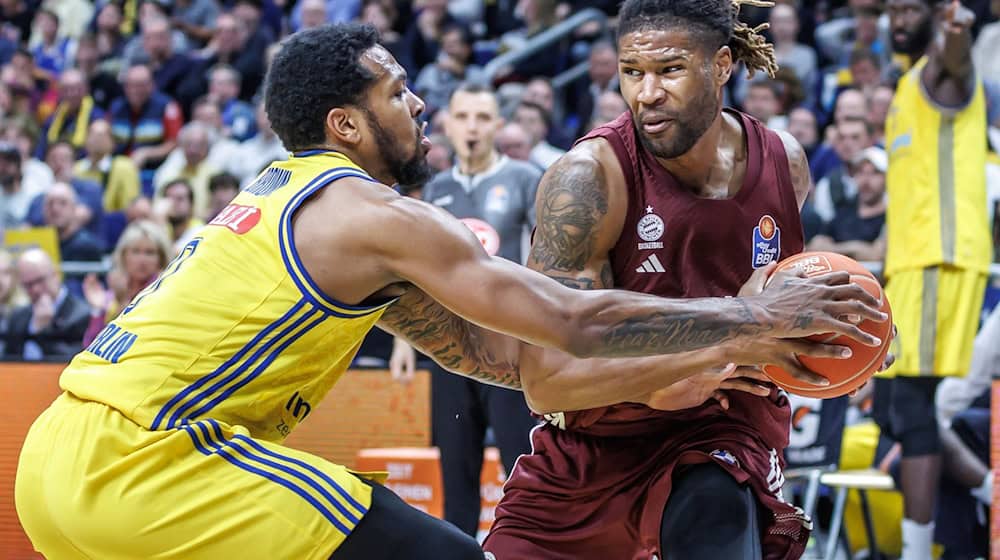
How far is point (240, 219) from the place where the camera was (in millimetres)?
2918

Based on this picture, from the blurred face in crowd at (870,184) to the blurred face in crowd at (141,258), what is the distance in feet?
13.0

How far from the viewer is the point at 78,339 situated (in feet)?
25.9

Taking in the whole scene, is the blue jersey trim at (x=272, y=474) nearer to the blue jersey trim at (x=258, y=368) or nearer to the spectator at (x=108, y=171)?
the blue jersey trim at (x=258, y=368)

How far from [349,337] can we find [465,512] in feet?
10.1

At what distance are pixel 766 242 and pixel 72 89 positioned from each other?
385 inches

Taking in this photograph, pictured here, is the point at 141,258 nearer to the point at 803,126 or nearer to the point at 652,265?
the point at 803,126

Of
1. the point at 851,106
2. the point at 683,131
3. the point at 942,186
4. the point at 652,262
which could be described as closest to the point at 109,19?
the point at 851,106

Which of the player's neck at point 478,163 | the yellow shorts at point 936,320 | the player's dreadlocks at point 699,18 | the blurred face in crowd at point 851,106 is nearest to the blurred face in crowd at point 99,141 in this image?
the player's neck at point 478,163

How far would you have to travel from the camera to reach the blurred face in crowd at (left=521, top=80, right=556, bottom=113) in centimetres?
933

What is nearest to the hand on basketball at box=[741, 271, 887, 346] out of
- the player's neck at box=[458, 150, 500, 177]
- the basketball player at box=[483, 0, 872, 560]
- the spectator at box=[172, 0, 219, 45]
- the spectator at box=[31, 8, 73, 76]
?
the basketball player at box=[483, 0, 872, 560]

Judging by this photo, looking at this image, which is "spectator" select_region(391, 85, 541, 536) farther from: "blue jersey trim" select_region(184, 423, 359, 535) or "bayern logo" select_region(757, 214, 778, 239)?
"blue jersey trim" select_region(184, 423, 359, 535)

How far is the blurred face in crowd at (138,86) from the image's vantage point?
11688 mm

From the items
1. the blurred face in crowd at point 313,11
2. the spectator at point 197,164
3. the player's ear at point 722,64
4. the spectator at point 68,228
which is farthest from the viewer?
the blurred face in crowd at point 313,11

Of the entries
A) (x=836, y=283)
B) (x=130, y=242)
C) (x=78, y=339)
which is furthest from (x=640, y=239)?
(x=78, y=339)
